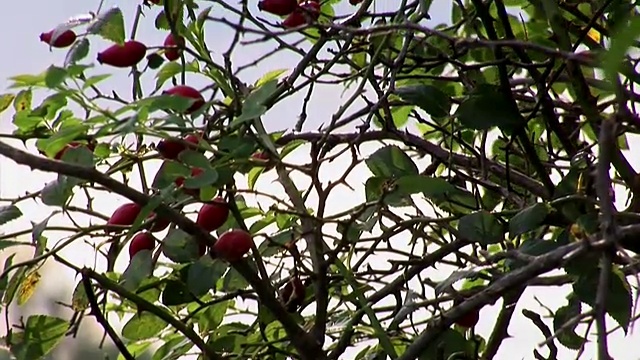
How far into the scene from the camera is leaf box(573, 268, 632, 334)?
25.4 inches

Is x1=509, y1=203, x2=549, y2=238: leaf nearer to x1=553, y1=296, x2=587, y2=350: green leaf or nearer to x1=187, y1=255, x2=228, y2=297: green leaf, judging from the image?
x1=553, y1=296, x2=587, y2=350: green leaf

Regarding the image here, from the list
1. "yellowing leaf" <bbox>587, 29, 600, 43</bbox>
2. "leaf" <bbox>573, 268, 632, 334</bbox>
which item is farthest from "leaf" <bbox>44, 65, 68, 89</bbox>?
"yellowing leaf" <bbox>587, 29, 600, 43</bbox>

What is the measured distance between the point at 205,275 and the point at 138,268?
39 millimetres

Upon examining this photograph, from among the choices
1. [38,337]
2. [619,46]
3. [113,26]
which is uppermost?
[113,26]

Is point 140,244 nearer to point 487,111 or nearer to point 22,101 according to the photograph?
point 22,101

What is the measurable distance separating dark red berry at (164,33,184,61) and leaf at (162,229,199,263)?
0.11 meters

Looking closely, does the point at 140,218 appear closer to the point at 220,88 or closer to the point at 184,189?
the point at 184,189

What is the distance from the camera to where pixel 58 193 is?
0.65 metres

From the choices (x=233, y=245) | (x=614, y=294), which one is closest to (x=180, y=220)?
A: (x=233, y=245)

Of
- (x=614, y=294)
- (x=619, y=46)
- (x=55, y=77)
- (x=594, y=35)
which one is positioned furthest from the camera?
(x=594, y=35)

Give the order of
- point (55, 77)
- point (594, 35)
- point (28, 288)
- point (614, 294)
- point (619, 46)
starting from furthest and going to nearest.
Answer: point (594, 35) → point (28, 288) → point (614, 294) → point (55, 77) → point (619, 46)

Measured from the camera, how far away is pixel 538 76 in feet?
2.41

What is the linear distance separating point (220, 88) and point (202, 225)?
102mm

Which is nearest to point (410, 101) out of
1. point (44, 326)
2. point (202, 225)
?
point (202, 225)
